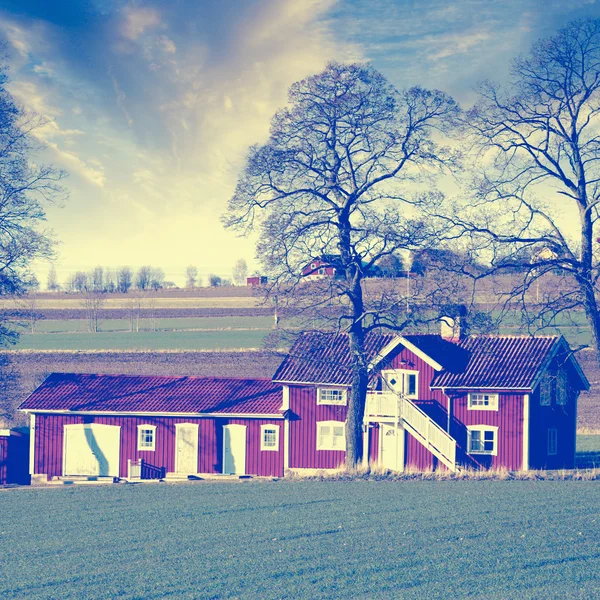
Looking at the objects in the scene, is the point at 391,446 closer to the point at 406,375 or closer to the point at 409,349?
the point at 406,375

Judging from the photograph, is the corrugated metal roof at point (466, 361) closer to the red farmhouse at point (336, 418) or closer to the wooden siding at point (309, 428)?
the red farmhouse at point (336, 418)

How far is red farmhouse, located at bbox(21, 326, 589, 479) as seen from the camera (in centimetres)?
3831

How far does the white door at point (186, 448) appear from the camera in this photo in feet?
129

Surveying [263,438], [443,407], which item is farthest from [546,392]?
[263,438]

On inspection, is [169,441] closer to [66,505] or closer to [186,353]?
[66,505]

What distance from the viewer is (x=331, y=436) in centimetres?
3950

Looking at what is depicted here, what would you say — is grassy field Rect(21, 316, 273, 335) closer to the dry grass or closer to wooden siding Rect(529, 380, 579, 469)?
wooden siding Rect(529, 380, 579, 469)

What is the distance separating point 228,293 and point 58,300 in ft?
91.5

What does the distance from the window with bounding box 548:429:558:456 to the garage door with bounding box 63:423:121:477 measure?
18.2 meters

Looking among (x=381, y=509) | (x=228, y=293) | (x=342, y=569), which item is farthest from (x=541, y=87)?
(x=228, y=293)

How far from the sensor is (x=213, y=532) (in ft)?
70.2

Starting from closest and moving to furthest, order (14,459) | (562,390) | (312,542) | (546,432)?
(312,542) → (546,432) → (562,390) → (14,459)

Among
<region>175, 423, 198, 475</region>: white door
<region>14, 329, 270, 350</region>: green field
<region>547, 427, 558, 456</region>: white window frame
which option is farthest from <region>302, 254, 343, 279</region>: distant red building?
<region>14, 329, 270, 350</region>: green field

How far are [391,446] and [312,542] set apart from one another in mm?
19582
